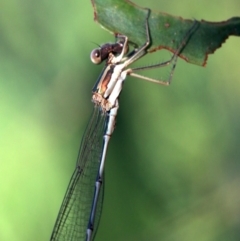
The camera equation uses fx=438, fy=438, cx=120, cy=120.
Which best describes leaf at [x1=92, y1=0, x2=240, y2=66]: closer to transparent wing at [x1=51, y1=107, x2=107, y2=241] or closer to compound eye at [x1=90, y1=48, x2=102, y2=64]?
compound eye at [x1=90, y1=48, x2=102, y2=64]

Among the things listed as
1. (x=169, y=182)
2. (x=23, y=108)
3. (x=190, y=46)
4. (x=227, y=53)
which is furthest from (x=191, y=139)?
(x=23, y=108)

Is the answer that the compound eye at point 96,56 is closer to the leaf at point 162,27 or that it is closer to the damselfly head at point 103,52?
the damselfly head at point 103,52

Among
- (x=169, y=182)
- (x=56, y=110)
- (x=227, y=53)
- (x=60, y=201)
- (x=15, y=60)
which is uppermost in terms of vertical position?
(x=227, y=53)

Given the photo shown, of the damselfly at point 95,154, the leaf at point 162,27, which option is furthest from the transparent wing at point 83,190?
the leaf at point 162,27

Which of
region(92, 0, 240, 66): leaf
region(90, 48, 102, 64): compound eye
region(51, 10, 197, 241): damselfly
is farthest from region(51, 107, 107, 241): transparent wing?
region(92, 0, 240, 66): leaf

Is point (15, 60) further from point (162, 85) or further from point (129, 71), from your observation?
point (162, 85)
